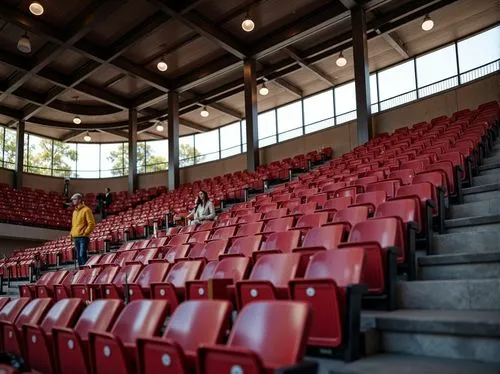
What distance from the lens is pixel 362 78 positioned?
9945mm

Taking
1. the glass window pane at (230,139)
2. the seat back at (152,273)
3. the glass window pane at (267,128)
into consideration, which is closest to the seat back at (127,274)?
the seat back at (152,273)

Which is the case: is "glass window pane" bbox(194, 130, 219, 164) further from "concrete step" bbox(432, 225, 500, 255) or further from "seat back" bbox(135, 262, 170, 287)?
"concrete step" bbox(432, 225, 500, 255)

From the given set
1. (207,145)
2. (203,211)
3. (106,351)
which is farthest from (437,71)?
(106,351)

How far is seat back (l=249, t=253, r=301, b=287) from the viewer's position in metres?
2.84

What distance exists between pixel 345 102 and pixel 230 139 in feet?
14.9

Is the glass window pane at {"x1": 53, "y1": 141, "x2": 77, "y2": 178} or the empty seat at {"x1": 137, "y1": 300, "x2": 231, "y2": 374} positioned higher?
the glass window pane at {"x1": 53, "y1": 141, "x2": 77, "y2": 178}

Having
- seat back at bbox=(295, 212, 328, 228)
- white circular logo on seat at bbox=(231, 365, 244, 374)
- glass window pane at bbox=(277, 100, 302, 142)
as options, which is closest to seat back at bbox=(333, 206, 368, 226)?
seat back at bbox=(295, 212, 328, 228)

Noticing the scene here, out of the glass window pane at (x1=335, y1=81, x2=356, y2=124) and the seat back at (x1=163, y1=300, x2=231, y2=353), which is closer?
the seat back at (x1=163, y1=300, x2=231, y2=353)

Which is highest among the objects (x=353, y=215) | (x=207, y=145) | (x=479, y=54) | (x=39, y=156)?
(x=479, y=54)

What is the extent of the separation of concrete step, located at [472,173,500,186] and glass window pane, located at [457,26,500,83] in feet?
22.1

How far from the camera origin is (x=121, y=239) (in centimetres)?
985

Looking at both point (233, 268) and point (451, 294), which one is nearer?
point (451, 294)

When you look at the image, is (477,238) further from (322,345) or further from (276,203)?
(276,203)

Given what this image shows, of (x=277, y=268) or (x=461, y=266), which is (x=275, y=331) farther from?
(x=461, y=266)
